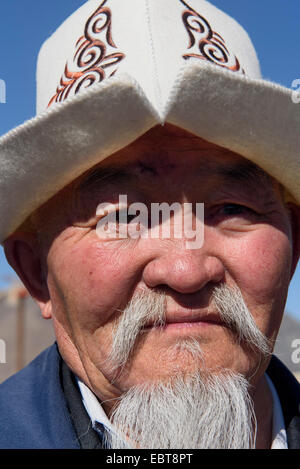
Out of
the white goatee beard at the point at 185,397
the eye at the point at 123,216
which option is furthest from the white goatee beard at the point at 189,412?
the eye at the point at 123,216

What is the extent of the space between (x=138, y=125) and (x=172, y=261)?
0.42 m

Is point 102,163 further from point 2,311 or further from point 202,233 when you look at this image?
point 2,311

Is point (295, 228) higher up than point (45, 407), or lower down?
higher up

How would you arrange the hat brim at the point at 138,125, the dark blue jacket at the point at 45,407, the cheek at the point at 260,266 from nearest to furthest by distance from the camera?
the hat brim at the point at 138,125 → the cheek at the point at 260,266 → the dark blue jacket at the point at 45,407

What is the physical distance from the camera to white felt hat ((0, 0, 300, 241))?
4.92ft

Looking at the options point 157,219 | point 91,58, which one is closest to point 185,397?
point 157,219

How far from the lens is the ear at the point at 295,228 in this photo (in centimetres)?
209

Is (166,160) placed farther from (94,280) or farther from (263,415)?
(263,415)

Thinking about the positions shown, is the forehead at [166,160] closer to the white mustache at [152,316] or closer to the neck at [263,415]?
the white mustache at [152,316]

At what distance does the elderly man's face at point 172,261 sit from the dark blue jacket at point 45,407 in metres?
0.18

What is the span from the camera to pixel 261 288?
1.72 metres

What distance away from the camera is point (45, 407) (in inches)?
76.4

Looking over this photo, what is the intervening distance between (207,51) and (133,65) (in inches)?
10.6

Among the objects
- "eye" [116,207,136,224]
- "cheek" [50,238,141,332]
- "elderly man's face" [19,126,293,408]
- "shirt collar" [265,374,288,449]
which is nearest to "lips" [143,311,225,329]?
"elderly man's face" [19,126,293,408]
